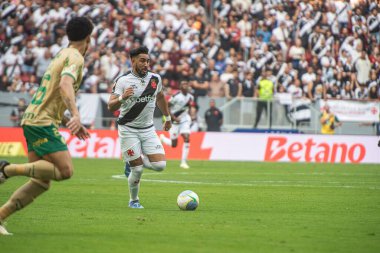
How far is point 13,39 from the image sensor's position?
101 ft

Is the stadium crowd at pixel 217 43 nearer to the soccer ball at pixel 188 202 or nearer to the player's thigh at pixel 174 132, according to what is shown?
the player's thigh at pixel 174 132

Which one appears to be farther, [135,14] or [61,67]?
[135,14]

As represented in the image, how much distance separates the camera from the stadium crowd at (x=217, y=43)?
101 ft

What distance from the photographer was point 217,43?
111ft

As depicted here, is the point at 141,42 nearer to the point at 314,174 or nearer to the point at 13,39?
the point at 13,39

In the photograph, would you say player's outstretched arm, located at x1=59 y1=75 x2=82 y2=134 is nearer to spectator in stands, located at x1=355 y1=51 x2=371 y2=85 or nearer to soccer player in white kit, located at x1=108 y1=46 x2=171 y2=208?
soccer player in white kit, located at x1=108 y1=46 x2=171 y2=208

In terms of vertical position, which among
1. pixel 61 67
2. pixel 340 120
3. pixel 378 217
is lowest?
pixel 340 120

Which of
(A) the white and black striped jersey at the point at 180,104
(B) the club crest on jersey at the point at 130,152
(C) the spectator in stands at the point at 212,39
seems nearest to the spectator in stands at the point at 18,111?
(C) the spectator in stands at the point at 212,39

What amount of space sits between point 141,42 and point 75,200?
18195 mm

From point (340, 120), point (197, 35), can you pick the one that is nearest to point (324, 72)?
point (340, 120)

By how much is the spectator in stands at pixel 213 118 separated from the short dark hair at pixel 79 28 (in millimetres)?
20967

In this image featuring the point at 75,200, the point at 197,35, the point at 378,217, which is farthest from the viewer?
the point at 197,35

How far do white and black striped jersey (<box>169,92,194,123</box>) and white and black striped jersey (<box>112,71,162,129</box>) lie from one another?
12607mm

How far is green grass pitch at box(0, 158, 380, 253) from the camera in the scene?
8.94 meters
